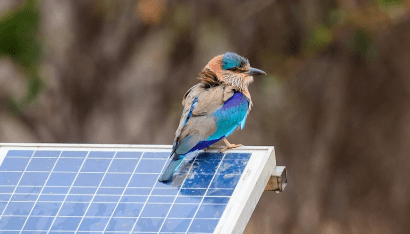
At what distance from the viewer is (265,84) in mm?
13727

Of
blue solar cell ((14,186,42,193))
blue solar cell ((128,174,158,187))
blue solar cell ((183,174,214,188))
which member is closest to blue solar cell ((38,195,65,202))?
blue solar cell ((14,186,42,193))

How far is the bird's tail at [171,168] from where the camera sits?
20.7ft

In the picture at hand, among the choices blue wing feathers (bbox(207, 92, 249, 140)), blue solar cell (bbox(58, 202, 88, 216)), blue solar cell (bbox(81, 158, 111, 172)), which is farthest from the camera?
blue wing feathers (bbox(207, 92, 249, 140))

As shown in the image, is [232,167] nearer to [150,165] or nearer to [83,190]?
[150,165]

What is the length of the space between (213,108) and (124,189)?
108cm

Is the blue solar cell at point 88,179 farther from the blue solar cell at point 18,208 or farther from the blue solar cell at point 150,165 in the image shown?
the blue solar cell at point 18,208

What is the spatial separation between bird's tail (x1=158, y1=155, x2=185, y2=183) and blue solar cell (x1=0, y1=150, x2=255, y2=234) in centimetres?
5

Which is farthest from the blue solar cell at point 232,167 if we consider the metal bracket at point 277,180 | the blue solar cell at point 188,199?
the blue solar cell at point 188,199

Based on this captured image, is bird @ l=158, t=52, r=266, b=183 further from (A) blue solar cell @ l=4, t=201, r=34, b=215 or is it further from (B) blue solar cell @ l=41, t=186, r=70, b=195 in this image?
(A) blue solar cell @ l=4, t=201, r=34, b=215

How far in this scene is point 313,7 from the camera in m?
13.4

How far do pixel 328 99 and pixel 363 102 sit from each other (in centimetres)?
49

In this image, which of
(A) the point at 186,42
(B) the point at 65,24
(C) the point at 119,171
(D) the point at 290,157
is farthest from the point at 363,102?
(C) the point at 119,171

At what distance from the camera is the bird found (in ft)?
21.4

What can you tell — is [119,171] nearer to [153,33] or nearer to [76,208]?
[76,208]
